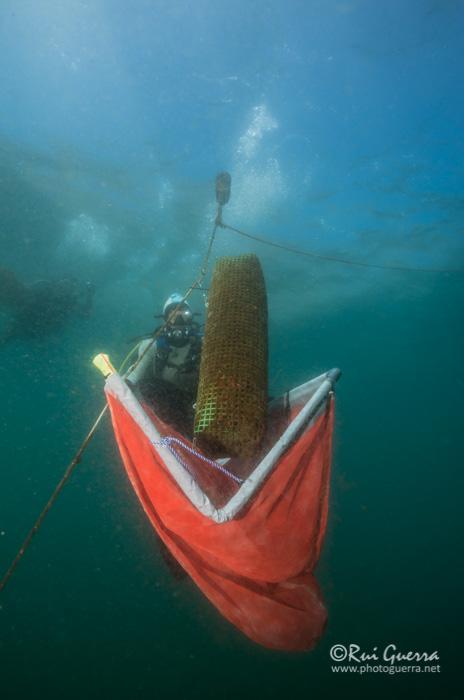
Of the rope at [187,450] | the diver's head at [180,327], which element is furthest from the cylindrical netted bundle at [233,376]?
the diver's head at [180,327]

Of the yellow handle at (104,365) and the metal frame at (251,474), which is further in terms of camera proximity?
the yellow handle at (104,365)

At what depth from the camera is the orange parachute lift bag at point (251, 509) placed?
211cm

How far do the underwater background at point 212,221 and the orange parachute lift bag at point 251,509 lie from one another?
3604mm

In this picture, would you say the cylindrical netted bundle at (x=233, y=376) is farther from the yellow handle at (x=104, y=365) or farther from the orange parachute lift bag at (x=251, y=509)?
the yellow handle at (x=104, y=365)

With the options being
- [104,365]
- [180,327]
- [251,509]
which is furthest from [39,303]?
[251,509]

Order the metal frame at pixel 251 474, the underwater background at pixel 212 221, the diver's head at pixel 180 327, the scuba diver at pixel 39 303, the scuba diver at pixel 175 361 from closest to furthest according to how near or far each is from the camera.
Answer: the metal frame at pixel 251 474 < the scuba diver at pixel 175 361 < the diver's head at pixel 180 327 < the underwater background at pixel 212 221 < the scuba diver at pixel 39 303

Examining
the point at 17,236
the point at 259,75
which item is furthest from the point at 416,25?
the point at 17,236

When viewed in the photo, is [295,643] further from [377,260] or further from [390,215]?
[377,260]

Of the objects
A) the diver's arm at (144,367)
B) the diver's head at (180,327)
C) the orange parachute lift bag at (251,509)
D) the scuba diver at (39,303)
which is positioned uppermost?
the scuba diver at (39,303)

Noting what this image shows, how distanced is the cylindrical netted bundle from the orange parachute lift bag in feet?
0.64

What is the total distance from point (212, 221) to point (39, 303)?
1323 centimetres

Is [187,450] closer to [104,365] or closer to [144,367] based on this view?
[104,365]

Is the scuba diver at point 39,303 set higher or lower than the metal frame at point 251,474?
higher

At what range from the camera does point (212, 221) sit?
20078 millimetres
